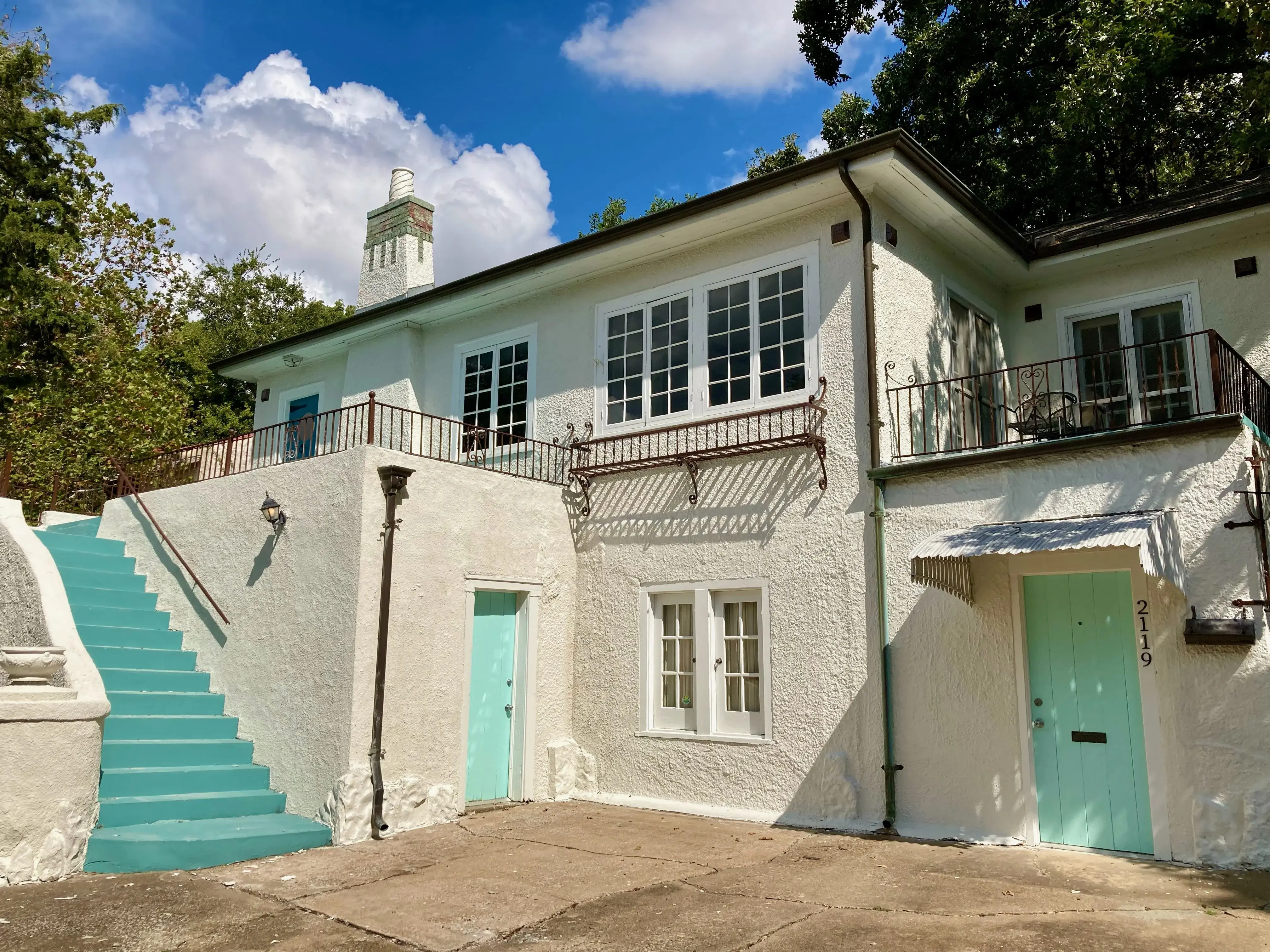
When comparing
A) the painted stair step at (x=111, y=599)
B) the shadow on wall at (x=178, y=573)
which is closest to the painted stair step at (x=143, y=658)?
the shadow on wall at (x=178, y=573)

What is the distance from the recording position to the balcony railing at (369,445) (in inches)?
423

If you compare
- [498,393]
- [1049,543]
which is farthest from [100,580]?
[1049,543]

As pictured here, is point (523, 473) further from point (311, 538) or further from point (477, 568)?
point (311, 538)

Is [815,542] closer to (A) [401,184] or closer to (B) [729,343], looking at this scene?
(B) [729,343]

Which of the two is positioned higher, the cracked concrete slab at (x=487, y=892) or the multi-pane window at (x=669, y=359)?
the multi-pane window at (x=669, y=359)

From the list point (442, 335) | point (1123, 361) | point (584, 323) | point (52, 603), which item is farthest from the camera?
point (442, 335)

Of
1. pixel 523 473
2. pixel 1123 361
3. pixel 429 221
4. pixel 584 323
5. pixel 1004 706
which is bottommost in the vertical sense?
pixel 1004 706

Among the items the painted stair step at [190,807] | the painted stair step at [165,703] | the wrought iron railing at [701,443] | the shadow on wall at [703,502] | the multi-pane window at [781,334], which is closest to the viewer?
the painted stair step at [190,807]

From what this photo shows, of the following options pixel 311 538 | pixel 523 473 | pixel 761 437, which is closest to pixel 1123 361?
pixel 761 437

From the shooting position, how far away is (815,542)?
914cm

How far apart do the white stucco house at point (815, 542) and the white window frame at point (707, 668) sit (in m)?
0.04

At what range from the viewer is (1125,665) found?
24.5 ft

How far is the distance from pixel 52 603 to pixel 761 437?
277 inches

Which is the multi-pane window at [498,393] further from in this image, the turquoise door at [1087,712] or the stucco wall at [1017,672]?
the turquoise door at [1087,712]
